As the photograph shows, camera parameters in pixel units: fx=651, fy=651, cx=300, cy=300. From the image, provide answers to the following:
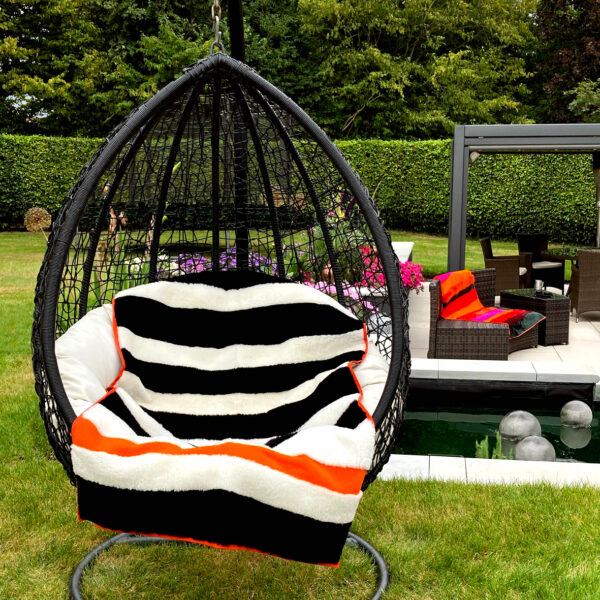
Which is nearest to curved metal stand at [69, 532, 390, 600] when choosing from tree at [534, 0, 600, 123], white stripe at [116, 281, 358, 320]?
white stripe at [116, 281, 358, 320]

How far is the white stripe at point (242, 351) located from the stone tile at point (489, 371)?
169 cm

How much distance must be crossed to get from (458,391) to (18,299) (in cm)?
481

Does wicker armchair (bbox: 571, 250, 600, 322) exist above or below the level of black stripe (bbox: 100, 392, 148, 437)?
below

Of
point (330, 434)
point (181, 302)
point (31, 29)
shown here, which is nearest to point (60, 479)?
point (181, 302)

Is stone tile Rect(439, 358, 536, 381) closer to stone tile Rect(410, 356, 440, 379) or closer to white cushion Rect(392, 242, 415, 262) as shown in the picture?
stone tile Rect(410, 356, 440, 379)

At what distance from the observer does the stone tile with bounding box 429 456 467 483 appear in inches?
104

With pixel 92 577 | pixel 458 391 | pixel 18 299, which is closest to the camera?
pixel 92 577

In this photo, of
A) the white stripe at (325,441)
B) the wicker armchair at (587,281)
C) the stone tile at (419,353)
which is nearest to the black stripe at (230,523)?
the white stripe at (325,441)

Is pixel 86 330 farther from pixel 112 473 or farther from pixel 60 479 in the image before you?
pixel 60 479

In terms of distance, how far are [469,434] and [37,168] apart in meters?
11.2

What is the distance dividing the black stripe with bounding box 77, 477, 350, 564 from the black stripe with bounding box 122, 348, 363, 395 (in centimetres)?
78

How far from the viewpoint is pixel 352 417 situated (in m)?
1.88

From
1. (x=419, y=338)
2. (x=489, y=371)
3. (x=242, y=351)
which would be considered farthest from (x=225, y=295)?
(x=419, y=338)

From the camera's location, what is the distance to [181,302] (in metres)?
2.50
